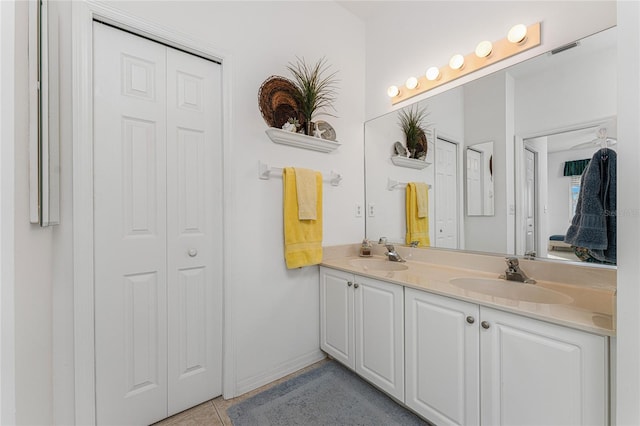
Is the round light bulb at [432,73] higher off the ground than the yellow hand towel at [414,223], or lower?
higher

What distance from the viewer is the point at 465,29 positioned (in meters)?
1.68

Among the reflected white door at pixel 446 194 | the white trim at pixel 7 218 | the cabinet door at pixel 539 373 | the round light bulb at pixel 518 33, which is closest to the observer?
the white trim at pixel 7 218

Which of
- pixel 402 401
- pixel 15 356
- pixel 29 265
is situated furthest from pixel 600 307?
pixel 29 265

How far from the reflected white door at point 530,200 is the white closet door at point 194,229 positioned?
1738 millimetres

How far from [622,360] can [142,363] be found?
1.93 meters

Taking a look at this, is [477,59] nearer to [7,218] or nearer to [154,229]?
[154,229]

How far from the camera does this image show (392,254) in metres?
1.98

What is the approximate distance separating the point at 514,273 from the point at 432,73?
1.38 meters

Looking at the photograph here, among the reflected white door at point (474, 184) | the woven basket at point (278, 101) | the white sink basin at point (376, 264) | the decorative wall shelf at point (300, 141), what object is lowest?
the white sink basin at point (376, 264)

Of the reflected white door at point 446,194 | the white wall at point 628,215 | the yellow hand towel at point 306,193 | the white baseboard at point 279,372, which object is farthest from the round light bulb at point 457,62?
the white baseboard at point 279,372

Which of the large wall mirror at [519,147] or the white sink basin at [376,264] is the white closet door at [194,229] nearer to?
the white sink basin at [376,264]

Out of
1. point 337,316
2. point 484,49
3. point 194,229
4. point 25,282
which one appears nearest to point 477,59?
point 484,49

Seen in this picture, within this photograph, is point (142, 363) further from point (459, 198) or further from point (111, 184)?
point (459, 198)

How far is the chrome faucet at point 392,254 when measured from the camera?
1959 millimetres
